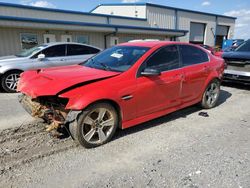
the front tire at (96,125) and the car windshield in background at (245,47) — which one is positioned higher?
the car windshield in background at (245,47)

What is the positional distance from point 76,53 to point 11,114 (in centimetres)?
415

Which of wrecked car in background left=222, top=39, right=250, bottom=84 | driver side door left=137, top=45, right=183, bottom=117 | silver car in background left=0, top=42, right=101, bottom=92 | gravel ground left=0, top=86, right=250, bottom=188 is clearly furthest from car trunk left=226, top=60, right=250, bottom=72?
silver car in background left=0, top=42, right=101, bottom=92

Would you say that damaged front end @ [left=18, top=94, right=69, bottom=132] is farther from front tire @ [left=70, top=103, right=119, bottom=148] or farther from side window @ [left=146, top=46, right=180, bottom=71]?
side window @ [left=146, top=46, right=180, bottom=71]

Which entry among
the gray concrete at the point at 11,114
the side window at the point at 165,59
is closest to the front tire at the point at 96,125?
the side window at the point at 165,59

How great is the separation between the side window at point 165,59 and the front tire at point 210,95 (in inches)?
56.3

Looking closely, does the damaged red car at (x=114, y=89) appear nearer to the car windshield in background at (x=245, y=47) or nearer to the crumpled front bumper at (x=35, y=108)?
the crumpled front bumper at (x=35, y=108)

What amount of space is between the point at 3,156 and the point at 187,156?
2754 millimetres

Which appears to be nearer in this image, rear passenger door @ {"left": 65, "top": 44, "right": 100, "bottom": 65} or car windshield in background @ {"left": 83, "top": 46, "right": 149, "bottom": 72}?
car windshield in background @ {"left": 83, "top": 46, "right": 149, "bottom": 72}

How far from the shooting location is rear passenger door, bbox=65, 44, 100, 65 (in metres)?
8.69

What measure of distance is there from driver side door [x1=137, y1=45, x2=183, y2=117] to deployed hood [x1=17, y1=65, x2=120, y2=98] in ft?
1.97

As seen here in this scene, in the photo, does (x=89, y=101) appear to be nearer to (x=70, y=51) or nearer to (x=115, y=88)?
(x=115, y=88)

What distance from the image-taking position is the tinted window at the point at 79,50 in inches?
344

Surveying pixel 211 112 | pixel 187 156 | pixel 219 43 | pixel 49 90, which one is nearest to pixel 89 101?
pixel 49 90

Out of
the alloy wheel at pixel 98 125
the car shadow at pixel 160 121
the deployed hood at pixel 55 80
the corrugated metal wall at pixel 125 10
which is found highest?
the corrugated metal wall at pixel 125 10
